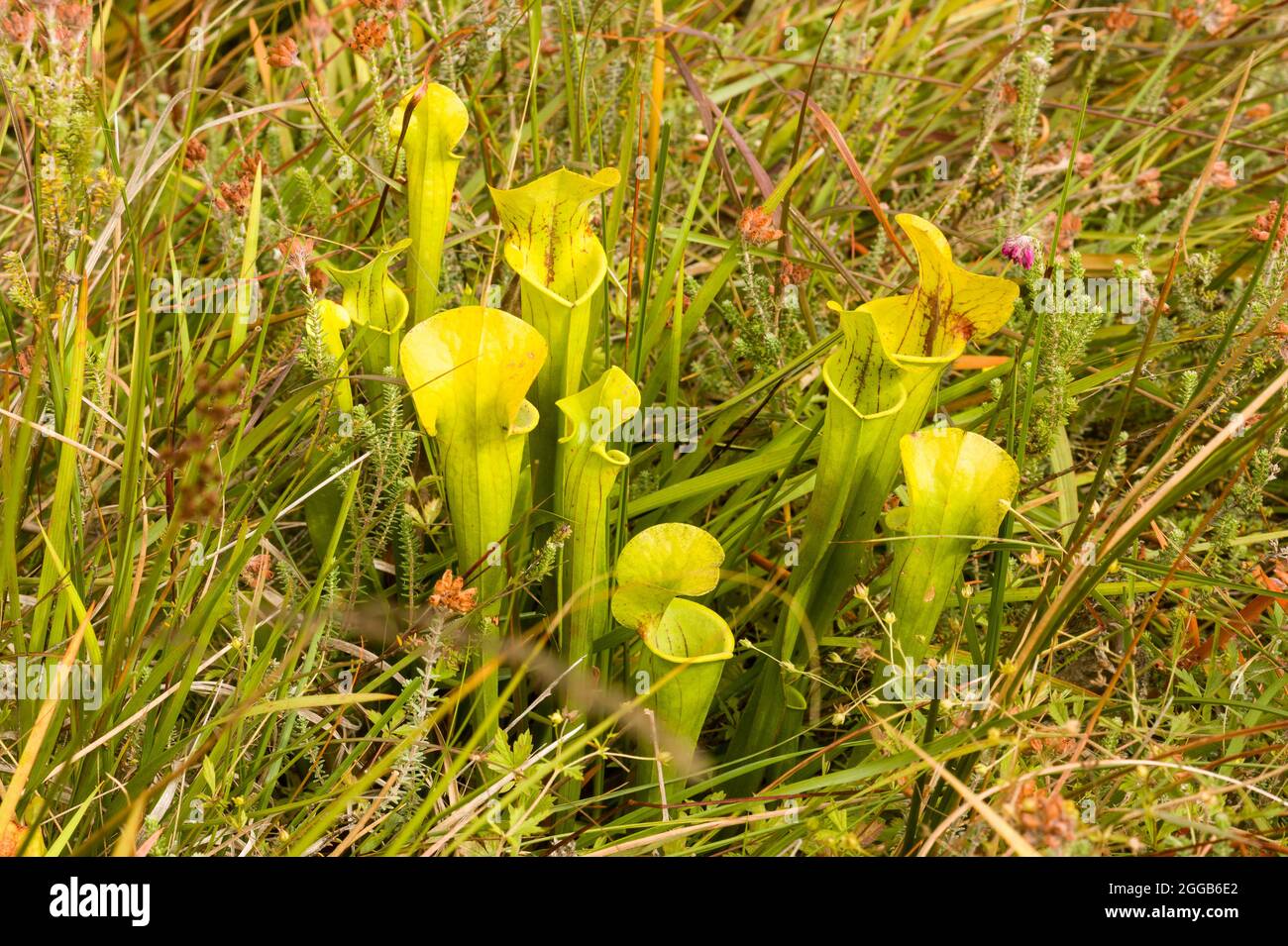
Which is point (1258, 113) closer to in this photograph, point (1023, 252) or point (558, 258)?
point (1023, 252)

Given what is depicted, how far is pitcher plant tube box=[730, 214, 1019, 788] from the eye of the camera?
1.31 m

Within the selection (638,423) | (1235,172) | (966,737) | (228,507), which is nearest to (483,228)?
(638,423)

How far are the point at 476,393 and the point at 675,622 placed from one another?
0.43 meters

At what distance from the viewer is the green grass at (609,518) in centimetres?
138

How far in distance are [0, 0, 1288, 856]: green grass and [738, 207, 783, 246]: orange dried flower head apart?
0.11 feet

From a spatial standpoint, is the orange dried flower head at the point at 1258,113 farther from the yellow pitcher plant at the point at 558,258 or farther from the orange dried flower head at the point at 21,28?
the orange dried flower head at the point at 21,28

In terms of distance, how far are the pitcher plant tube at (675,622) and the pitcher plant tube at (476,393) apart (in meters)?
0.22

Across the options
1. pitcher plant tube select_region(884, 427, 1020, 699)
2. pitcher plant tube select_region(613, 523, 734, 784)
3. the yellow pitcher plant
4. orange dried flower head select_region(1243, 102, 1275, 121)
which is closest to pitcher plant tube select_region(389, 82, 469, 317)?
the yellow pitcher plant

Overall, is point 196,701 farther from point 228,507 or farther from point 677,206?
point 677,206

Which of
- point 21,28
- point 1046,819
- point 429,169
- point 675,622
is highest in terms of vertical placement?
point 21,28

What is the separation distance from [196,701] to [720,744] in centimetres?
92

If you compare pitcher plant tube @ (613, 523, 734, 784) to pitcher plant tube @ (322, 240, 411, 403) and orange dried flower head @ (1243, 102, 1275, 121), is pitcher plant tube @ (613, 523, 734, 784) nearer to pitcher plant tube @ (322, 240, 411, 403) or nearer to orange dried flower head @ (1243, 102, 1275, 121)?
pitcher plant tube @ (322, 240, 411, 403)

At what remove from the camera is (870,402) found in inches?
54.8

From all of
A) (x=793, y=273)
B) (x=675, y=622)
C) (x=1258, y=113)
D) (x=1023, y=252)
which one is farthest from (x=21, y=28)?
(x=1258, y=113)
